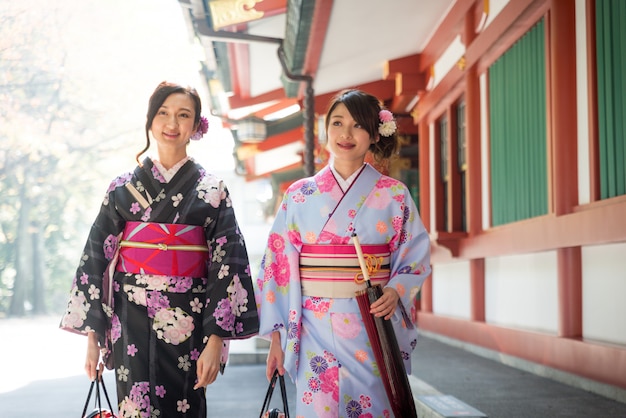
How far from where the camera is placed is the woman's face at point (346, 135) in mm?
3029

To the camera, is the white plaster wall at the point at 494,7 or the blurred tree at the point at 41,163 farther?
the blurred tree at the point at 41,163

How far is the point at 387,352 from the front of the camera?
2660 millimetres

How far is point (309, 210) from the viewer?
303 cm

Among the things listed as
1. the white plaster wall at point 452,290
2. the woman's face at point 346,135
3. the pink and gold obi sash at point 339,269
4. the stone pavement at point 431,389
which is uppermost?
the woman's face at point 346,135

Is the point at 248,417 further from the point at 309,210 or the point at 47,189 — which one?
the point at 47,189

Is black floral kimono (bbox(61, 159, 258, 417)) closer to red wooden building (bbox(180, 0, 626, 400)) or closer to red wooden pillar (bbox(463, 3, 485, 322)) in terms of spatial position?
red wooden building (bbox(180, 0, 626, 400))

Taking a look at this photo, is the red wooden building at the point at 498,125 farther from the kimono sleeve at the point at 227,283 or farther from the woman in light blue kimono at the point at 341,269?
the kimono sleeve at the point at 227,283

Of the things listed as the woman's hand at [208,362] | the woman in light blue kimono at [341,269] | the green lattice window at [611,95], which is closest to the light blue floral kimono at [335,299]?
the woman in light blue kimono at [341,269]

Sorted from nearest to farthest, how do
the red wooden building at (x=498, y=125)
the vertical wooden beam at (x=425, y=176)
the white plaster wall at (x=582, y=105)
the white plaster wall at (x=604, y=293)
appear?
the white plaster wall at (x=604, y=293) < the red wooden building at (x=498, y=125) < the white plaster wall at (x=582, y=105) < the vertical wooden beam at (x=425, y=176)

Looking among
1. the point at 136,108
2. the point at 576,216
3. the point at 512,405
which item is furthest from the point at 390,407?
the point at 136,108

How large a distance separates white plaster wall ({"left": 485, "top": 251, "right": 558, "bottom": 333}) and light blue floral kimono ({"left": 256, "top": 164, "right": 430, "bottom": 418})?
3399 mm

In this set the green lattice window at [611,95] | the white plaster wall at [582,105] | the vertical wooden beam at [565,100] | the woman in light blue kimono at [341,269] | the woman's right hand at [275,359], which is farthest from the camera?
the vertical wooden beam at [565,100]

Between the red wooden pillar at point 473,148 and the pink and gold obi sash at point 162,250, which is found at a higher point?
the red wooden pillar at point 473,148

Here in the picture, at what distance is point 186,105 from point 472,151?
541 centimetres
